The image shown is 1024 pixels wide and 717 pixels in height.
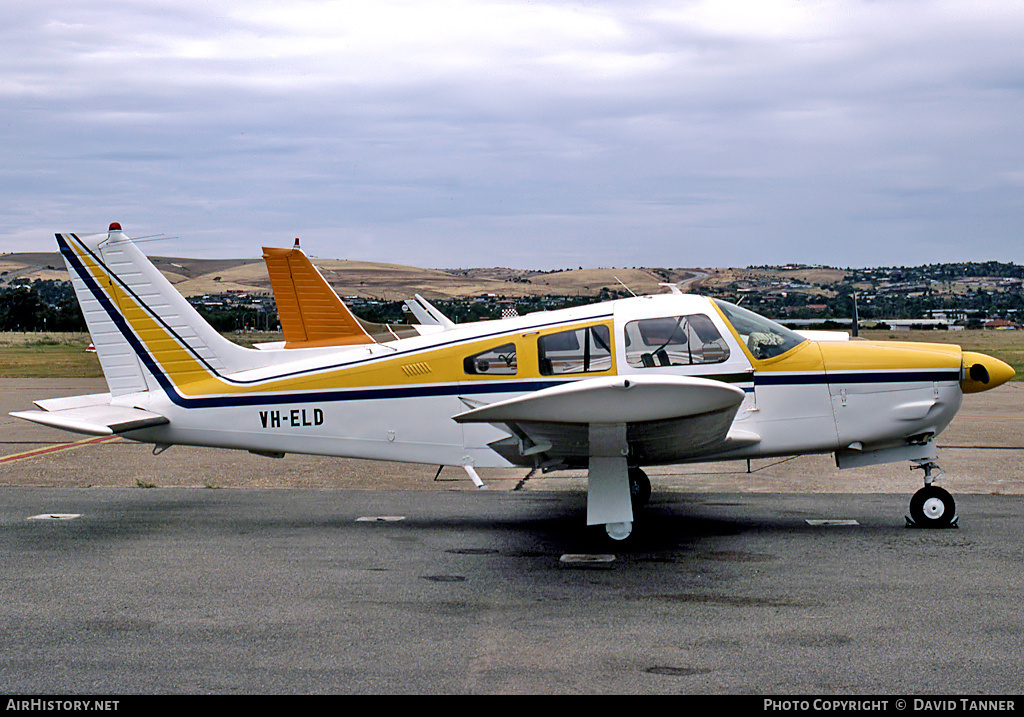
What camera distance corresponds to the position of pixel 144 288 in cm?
998

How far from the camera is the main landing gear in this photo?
352 inches

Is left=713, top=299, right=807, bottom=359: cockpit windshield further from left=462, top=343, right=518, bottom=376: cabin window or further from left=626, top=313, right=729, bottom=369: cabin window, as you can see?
left=462, top=343, right=518, bottom=376: cabin window

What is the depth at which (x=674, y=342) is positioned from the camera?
8805 mm

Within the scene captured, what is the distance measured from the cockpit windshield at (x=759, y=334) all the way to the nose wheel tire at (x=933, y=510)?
6.08 ft

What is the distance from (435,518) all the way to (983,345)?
45.0 metres

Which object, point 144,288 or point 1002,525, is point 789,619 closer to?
point 1002,525

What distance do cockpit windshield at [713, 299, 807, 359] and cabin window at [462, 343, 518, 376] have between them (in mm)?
2001

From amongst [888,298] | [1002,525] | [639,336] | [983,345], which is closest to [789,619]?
[639,336]

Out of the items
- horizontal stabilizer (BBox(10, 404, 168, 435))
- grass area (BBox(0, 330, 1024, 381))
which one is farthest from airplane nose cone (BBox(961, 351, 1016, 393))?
grass area (BBox(0, 330, 1024, 381))

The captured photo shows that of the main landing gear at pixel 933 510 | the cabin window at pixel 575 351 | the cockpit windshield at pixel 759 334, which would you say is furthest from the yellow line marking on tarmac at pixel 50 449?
the main landing gear at pixel 933 510

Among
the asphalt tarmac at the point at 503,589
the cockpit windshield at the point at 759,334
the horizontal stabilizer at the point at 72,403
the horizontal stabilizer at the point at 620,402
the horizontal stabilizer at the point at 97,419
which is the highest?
the cockpit windshield at the point at 759,334

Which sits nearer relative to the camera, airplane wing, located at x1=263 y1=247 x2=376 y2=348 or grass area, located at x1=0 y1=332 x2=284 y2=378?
airplane wing, located at x1=263 y1=247 x2=376 y2=348

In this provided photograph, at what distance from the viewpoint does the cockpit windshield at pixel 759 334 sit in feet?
29.5

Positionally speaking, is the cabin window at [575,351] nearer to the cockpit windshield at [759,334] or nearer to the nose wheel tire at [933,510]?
the cockpit windshield at [759,334]
